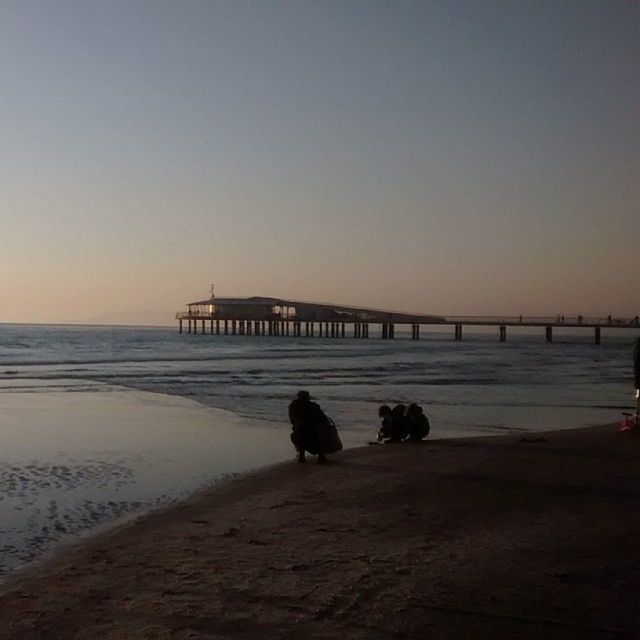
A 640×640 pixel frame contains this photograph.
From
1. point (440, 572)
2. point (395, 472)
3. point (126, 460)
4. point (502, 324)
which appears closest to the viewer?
point (440, 572)

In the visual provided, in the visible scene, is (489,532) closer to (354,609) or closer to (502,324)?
(354,609)

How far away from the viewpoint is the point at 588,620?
4422 mm

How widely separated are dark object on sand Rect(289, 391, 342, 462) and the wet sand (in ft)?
6.72

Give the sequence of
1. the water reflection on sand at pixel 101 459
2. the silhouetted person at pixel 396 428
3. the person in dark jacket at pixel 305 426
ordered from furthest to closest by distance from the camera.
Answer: the silhouetted person at pixel 396 428
the person in dark jacket at pixel 305 426
the water reflection on sand at pixel 101 459

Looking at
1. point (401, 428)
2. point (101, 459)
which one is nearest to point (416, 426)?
point (401, 428)

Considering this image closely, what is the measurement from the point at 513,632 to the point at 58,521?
5164 mm

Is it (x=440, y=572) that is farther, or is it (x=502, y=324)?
(x=502, y=324)

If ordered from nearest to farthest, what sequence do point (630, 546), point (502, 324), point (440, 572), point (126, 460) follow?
point (440, 572), point (630, 546), point (126, 460), point (502, 324)

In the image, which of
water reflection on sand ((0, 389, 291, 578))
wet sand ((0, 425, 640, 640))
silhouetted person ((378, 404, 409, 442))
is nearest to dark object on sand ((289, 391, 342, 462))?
water reflection on sand ((0, 389, 291, 578))

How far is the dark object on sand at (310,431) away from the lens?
1140 cm

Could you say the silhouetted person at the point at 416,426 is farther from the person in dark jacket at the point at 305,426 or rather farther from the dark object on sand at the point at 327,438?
the person in dark jacket at the point at 305,426

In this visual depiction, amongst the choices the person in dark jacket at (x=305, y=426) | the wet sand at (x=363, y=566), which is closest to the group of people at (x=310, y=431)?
the person in dark jacket at (x=305, y=426)

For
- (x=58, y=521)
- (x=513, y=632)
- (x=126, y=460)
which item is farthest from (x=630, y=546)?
(x=126, y=460)

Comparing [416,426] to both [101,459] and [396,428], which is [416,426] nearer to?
[396,428]
